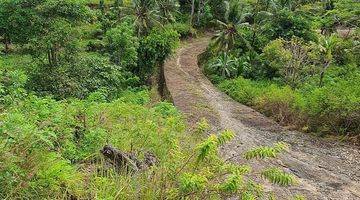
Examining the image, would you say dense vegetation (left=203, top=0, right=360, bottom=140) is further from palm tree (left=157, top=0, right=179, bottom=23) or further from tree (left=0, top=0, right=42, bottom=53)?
tree (left=0, top=0, right=42, bottom=53)

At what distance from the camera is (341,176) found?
699 inches

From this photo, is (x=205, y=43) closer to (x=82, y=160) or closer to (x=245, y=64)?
(x=245, y=64)

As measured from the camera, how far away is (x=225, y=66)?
132 ft

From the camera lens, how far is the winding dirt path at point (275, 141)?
52.5ft

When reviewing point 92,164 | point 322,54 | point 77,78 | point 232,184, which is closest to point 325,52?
point 322,54

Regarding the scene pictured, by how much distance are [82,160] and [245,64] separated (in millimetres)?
33638

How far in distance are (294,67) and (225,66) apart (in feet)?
23.2

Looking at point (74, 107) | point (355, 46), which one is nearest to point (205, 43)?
point (355, 46)

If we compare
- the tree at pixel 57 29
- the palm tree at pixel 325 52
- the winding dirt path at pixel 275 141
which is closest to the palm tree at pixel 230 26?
the winding dirt path at pixel 275 141

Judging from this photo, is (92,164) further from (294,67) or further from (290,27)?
(290,27)

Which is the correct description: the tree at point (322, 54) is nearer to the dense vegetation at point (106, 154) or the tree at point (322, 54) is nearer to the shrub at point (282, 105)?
the shrub at point (282, 105)

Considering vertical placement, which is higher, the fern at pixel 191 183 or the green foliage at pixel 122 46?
the fern at pixel 191 183

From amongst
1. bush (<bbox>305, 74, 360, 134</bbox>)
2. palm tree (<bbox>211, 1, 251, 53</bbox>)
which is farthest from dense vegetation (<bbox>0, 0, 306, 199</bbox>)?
palm tree (<bbox>211, 1, 251, 53</bbox>)

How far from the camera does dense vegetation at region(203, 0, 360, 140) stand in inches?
956
